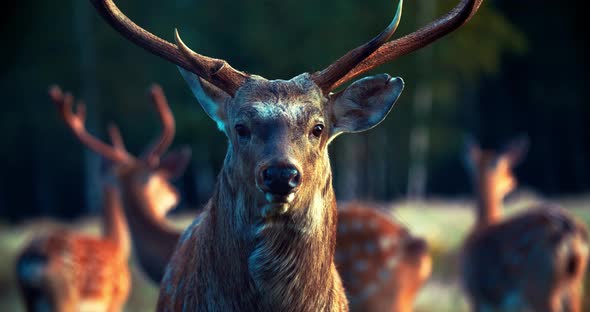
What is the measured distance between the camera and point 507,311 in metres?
7.80

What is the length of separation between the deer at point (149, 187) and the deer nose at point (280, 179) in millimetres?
3723

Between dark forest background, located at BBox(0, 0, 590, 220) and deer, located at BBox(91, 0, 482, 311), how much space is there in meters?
12.2

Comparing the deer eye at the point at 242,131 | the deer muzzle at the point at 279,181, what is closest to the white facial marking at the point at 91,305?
the deer eye at the point at 242,131

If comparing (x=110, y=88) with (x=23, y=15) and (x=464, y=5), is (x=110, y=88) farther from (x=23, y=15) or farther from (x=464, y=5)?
(x=464, y=5)

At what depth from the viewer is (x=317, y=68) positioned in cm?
1574

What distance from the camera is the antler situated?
3.62 metres

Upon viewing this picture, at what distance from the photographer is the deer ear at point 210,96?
3689mm

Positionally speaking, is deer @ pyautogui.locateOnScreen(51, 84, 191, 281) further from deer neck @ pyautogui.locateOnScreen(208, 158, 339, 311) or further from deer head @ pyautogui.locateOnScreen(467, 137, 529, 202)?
deer neck @ pyautogui.locateOnScreen(208, 158, 339, 311)

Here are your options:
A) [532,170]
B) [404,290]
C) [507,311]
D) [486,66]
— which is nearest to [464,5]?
[404,290]

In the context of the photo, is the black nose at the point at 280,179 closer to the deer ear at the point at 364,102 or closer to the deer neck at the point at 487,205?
the deer ear at the point at 364,102

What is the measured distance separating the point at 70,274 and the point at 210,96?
3747mm

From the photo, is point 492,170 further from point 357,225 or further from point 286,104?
point 286,104

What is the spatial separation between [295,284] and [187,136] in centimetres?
1597

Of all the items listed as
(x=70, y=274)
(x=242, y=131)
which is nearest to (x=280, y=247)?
(x=242, y=131)
